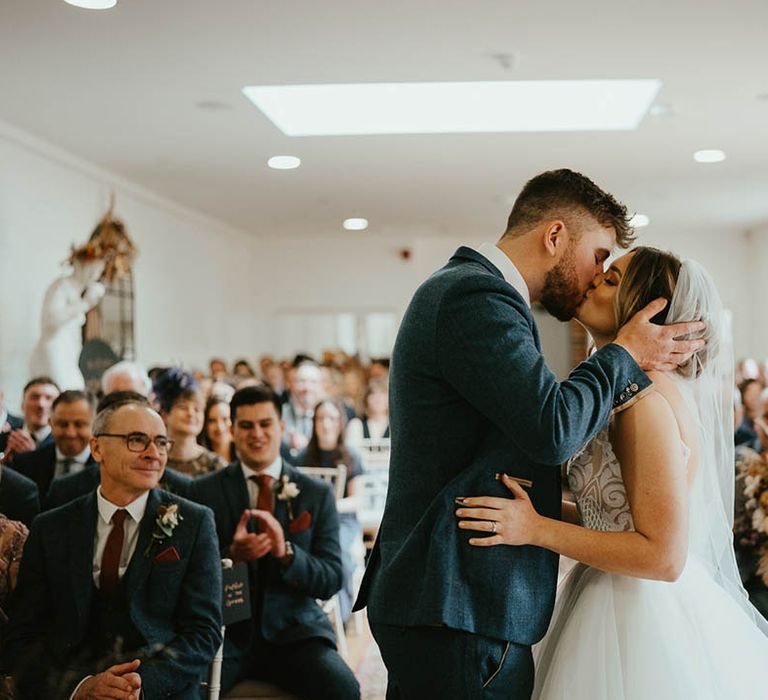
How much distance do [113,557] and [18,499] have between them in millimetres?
1053

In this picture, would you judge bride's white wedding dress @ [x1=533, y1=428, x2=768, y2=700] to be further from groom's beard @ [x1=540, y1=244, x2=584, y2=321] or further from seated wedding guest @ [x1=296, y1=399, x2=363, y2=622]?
seated wedding guest @ [x1=296, y1=399, x2=363, y2=622]

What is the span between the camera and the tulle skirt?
6.54 feet

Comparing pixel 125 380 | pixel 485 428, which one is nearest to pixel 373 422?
pixel 125 380

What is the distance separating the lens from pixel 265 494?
12.0 ft

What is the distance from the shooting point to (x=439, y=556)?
1.77 m

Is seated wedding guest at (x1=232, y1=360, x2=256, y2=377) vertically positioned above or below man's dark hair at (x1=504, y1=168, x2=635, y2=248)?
above

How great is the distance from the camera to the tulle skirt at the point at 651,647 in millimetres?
1994

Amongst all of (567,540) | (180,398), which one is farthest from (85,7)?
(567,540)

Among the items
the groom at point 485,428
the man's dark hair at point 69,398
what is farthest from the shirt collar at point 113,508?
the man's dark hair at point 69,398

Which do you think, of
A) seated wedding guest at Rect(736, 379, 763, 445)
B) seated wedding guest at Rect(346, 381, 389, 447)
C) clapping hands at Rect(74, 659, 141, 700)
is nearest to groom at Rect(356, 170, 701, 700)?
clapping hands at Rect(74, 659, 141, 700)

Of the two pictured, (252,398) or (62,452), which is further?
(62,452)

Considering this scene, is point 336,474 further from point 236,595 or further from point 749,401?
point 749,401

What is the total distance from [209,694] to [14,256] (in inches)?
207

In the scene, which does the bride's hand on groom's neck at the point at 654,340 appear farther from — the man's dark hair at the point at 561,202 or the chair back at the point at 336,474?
the chair back at the point at 336,474
